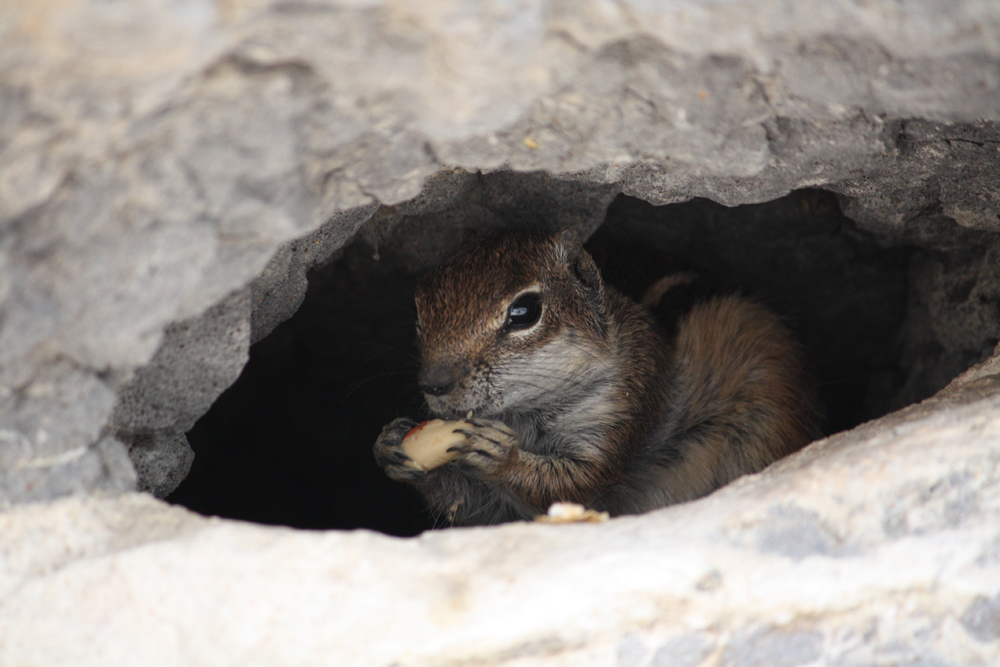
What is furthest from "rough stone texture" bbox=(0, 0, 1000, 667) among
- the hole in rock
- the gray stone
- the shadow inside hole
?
the shadow inside hole

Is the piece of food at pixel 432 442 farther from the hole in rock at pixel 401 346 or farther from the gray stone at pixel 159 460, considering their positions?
the hole in rock at pixel 401 346

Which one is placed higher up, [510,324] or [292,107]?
[292,107]

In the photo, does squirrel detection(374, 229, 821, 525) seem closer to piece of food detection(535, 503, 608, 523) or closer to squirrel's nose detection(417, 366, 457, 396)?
squirrel's nose detection(417, 366, 457, 396)

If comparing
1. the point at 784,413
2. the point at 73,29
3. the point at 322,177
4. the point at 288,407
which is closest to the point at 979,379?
the point at 784,413

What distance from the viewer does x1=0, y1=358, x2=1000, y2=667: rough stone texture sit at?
1.51 m

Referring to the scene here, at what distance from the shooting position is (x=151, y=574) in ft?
5.18

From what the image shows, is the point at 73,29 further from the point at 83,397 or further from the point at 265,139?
the point at 83,397

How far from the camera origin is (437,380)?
2.64 m

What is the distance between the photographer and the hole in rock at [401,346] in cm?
369

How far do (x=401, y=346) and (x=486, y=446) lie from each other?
138 centimetres

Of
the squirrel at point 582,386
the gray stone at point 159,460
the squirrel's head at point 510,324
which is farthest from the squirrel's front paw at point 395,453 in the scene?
the gray stone at point 159,460

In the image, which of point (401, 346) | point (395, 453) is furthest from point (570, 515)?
point (401, 346)

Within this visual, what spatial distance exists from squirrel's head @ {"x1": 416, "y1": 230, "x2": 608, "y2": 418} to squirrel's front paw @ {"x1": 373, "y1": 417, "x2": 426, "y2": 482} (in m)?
0.18

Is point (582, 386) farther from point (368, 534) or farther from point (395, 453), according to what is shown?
point (368, 534)
